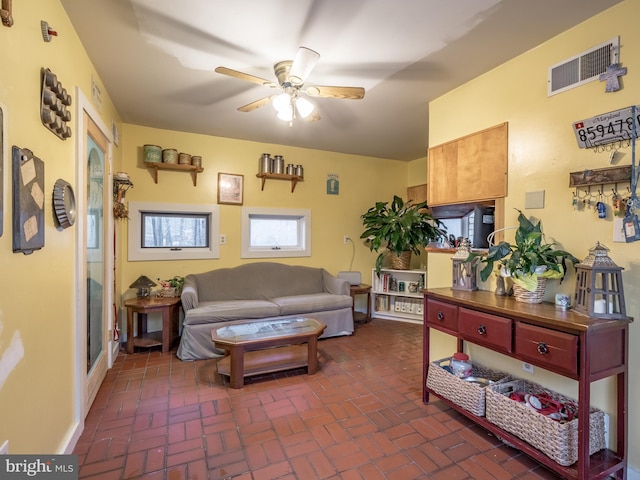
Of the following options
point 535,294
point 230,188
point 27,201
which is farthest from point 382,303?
point 27,201

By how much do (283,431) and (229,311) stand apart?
60.3 inches

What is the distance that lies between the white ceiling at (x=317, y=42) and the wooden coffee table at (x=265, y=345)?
6.94ft

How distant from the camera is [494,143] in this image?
2.27 metres

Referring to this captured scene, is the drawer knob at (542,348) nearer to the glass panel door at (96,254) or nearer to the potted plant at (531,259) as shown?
the potted plant at (531,259)

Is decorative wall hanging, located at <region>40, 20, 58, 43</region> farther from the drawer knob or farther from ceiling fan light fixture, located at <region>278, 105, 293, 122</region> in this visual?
the drawer knob

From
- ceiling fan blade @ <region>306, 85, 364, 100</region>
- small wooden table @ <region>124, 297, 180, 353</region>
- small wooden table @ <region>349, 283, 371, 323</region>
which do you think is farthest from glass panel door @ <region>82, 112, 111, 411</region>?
small wooden table @ <region>349, 283, 371, 323</region>

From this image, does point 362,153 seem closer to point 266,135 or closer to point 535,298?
point 266,135

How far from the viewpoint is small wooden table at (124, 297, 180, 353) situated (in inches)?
125

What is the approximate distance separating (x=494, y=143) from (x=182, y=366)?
3.26 meters

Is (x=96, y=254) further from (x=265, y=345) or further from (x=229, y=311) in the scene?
(x=265, y=345)

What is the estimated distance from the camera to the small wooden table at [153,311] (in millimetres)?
3186

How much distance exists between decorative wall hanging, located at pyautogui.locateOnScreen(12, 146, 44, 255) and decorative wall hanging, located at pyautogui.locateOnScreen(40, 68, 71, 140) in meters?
0.23

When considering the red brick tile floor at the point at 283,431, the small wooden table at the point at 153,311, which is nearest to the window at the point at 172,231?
the small wooden table at the point at 153,311

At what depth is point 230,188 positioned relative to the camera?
4066 millimetres
